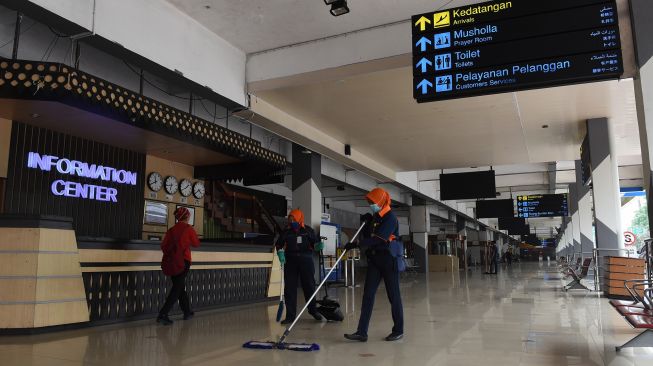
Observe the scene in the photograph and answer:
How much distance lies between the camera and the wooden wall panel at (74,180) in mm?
6918

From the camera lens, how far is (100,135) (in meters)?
7.72

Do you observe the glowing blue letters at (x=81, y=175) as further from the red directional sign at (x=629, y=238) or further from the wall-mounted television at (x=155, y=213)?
the red directional sign at (x=629, y=238)

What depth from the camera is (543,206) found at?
18.0 meters

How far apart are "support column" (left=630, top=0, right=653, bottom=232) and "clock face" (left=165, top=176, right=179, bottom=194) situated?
796 cm

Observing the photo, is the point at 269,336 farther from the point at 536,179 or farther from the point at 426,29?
the point at 536,179

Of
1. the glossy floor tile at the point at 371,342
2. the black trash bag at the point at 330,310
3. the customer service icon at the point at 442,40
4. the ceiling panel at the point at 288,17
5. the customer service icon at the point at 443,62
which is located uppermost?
the ceiling panel at the point at 288,17

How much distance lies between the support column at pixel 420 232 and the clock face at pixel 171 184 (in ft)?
46.6

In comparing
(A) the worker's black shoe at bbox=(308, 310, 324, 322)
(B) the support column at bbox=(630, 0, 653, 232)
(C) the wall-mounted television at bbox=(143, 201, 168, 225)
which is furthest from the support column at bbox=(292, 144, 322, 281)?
(B) the support column at bbox=(630, 0, 653, 232)

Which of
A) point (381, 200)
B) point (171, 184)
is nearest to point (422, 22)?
point (381, 200)

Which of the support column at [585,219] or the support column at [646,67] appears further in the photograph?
the support column at [585,219]

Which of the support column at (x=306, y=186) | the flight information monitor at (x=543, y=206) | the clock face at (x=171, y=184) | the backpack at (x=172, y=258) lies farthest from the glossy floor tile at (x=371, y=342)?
the flight information monitor at (x=543, y=206)

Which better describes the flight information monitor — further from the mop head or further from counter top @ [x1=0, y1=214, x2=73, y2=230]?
counter top @ [x1=0, y1=214, x2=73, y2=230]

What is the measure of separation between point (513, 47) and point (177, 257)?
4.72 meters

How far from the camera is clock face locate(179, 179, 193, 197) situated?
9.94 metres
